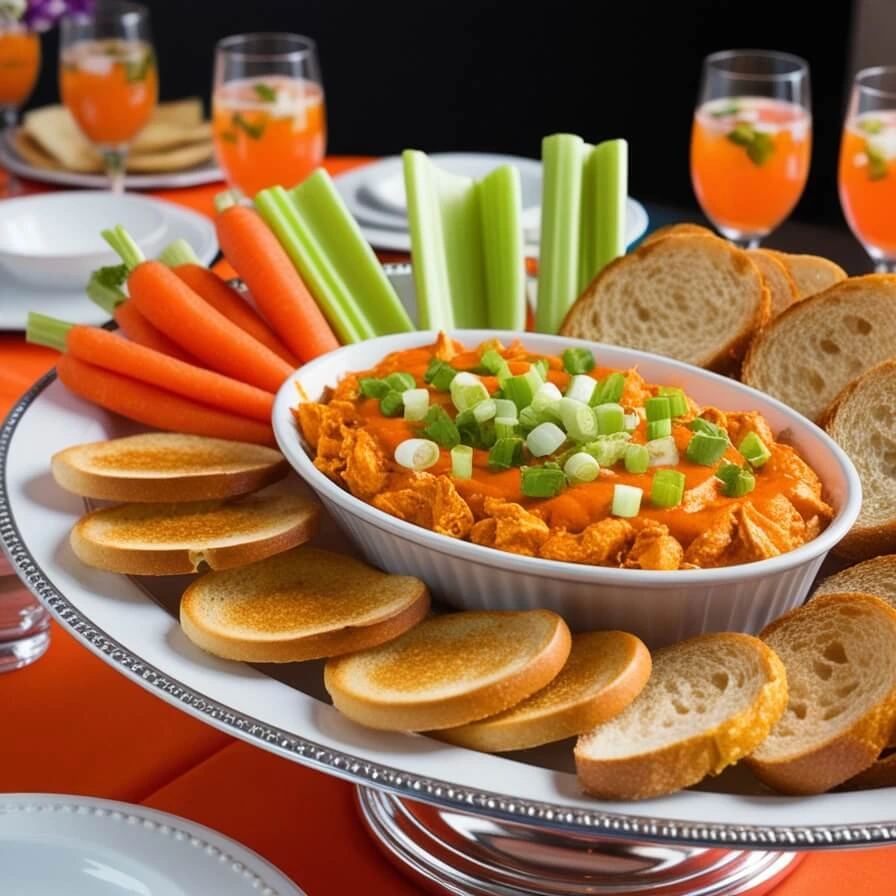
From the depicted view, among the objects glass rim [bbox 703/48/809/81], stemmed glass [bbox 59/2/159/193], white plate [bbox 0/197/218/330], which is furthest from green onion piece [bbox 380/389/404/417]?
stemmed glass [bbox 59/2/159/193]

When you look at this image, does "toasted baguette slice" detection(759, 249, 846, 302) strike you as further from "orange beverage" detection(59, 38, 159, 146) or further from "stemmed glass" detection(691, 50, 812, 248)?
"orange beverage" detection(59, 38, 159, 146)

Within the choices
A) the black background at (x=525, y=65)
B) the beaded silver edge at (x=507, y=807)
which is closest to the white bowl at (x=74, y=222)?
the beaded silver edge at (x=507, y=807)

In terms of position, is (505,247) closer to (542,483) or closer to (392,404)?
(392,404)

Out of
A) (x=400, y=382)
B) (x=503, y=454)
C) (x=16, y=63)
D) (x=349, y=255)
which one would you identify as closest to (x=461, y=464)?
(x=503, y=454)

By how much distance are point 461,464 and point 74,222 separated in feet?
6.42

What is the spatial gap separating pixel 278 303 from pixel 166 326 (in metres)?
0.24

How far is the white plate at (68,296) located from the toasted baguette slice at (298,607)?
138 cm

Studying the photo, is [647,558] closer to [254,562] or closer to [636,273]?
[254,562]

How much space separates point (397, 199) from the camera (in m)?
3.69

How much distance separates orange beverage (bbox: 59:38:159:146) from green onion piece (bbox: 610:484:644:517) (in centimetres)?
254

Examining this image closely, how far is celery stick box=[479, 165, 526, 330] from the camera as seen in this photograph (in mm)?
2912

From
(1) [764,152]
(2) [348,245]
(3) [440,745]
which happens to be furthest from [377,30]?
(3) [440,745]

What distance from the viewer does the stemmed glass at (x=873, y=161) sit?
3.39 meters

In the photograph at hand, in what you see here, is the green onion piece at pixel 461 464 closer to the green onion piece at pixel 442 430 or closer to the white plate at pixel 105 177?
the green onion piece at pixel 442 430
